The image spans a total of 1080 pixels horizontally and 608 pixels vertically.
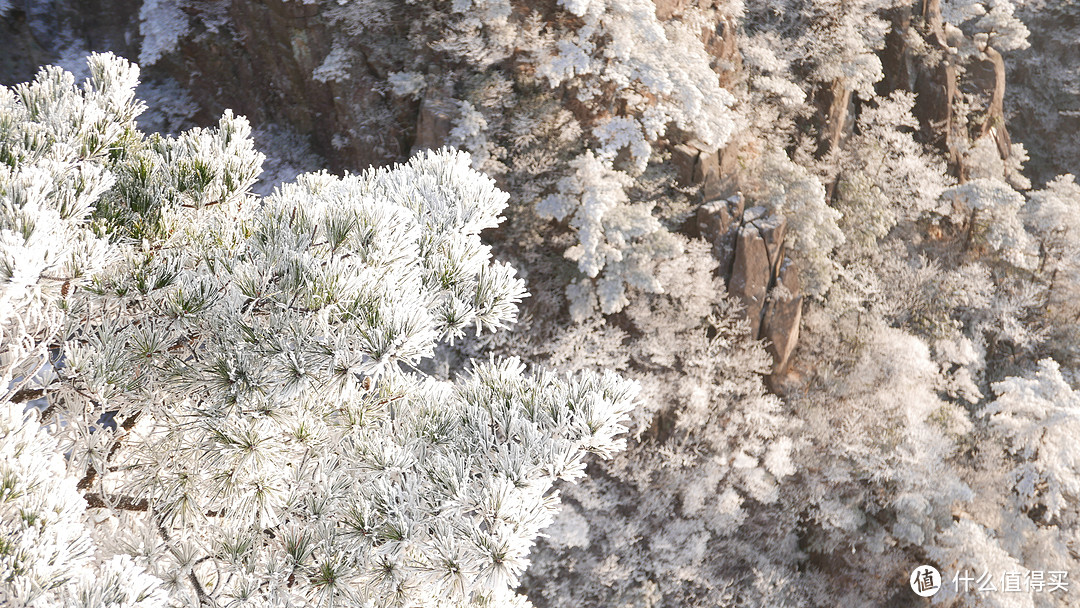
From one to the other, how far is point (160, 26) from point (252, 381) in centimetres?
756

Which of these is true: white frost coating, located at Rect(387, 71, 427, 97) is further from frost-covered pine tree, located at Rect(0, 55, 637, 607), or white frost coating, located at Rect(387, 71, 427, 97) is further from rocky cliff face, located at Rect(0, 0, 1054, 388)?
frost-covered pine tree, located at Rect(0, 55, 637, 607)

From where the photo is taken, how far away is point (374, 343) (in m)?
1.50

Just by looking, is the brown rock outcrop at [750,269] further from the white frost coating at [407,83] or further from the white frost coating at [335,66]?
the white frost coating at [335,66]

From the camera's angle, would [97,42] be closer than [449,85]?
No

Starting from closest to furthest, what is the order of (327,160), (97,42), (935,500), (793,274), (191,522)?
(191,522), (935,500), (793,274), (327,160), (97,42)

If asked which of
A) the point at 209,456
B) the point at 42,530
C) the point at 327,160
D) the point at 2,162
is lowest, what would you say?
the point at 327,160

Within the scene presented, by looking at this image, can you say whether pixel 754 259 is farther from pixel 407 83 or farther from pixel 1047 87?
pixel 1047 87

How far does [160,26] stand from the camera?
23.8ft

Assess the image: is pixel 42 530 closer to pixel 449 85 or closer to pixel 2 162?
pixel 2 162

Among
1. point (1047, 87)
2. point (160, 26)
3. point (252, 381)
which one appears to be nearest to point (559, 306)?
point (252, 381)

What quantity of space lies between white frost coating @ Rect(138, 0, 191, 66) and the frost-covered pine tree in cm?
629

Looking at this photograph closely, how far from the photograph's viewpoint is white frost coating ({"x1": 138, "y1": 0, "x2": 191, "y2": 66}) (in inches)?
284

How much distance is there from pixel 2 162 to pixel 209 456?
0.91m

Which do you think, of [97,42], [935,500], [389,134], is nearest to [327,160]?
[389,134]
